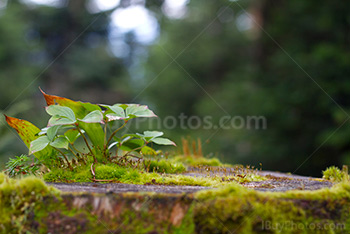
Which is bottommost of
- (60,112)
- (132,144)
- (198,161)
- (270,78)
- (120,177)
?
(198,161)

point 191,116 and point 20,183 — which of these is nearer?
point 20,183

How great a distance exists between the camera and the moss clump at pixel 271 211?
1445 mm

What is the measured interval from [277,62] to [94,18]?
10.3 metres

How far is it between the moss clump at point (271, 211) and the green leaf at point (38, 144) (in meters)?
1.24

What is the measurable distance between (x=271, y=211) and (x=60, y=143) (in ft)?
5.15

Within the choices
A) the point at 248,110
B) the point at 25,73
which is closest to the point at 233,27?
the point at 248,110

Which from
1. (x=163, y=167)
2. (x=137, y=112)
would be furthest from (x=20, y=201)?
(x=163, y=167)

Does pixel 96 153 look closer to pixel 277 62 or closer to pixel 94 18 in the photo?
pixel 277 62

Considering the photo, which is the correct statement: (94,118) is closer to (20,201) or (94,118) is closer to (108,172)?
(108,172)

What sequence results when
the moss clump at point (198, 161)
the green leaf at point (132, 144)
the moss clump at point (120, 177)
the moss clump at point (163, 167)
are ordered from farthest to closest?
the moss clump at point (198, 161)
the moss clump at point (163, 167)
the green leaf at point (132, 144)
the moss clump at point (120, 177)

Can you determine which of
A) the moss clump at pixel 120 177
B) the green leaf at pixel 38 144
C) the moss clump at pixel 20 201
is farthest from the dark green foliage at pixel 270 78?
the moss clump at pixel 20 201

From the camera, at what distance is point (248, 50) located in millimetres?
11797

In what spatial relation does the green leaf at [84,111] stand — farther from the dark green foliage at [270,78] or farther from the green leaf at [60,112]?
the dark green foliage at [270,78]

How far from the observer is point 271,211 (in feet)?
4.90
